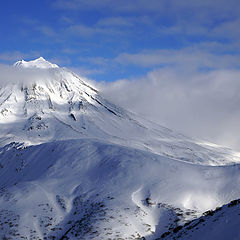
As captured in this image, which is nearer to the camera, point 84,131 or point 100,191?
point 100,191

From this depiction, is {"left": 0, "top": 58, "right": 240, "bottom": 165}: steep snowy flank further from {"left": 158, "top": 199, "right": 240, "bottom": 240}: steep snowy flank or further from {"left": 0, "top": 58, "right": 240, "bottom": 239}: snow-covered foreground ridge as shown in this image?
{"left": 158, "top": 199, "right": 240, "bottom": 240}: steep snowy flank

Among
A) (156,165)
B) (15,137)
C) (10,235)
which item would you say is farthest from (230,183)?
(15,137)

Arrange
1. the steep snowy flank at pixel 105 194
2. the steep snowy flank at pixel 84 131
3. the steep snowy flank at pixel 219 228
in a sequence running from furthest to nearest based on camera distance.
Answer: the steep snowy flank at pixel 84 131 < the steep snowy flank at pixel 105 194 < the steep snowy flank at pixel 219 228

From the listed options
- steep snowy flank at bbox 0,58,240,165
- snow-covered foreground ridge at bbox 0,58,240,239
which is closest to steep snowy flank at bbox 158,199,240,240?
snow-covered foreground ridge at bbox 0,58,240,239

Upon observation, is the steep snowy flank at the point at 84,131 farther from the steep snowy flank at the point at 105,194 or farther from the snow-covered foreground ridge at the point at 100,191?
the steep snowy flank at the point at 105,194

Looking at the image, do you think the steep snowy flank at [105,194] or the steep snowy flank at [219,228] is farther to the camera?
the steep snowy flank at [105,194]

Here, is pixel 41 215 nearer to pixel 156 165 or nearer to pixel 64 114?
pixel 156 165

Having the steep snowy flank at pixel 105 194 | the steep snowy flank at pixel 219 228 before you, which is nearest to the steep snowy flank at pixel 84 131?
the steep snowy flank at pixel 105 194

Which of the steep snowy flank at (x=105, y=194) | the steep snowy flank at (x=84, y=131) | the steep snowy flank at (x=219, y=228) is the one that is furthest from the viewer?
the steep snowy flank at (x=84, y=131)

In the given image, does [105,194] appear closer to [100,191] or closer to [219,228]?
[100,191]

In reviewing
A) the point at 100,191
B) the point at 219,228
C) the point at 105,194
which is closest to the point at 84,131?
the point at 100,191

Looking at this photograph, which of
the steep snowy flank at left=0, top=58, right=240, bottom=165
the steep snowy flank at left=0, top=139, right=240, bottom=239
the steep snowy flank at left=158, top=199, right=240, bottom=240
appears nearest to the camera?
the steep snowy flank at left=158, top=199, right=240, bottom=240
